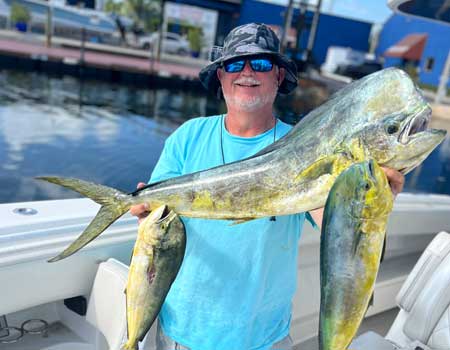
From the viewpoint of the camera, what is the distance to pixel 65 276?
2373 mm

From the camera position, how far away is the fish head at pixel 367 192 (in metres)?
1.12

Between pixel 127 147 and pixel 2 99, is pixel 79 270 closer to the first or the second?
pixel 127 147

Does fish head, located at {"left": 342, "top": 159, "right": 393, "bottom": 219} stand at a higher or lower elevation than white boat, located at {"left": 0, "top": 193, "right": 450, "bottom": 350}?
higher

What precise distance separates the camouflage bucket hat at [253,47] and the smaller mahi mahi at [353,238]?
0.76 meters

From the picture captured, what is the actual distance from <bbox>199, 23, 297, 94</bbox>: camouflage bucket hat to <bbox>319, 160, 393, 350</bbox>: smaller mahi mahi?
76 cm

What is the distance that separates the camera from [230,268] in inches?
70.0

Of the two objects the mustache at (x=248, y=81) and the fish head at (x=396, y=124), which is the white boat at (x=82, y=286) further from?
the fish head at (x=396, y=124)

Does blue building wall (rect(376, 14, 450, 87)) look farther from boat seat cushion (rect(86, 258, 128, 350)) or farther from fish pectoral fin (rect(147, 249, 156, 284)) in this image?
fish pectoral fin (rect(147, 249, 156, 284))

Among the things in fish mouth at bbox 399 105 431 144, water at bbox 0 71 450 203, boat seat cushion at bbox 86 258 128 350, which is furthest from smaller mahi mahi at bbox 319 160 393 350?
water at bbox 0 71 450 203

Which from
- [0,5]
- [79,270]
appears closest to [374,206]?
[79,270]

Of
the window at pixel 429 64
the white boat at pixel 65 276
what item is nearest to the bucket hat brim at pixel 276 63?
the white boat at pixel 65 276

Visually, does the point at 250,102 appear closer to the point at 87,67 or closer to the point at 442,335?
the point at 442,335

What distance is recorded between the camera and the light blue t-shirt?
5.79 feet

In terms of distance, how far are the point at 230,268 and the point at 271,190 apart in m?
0.54
